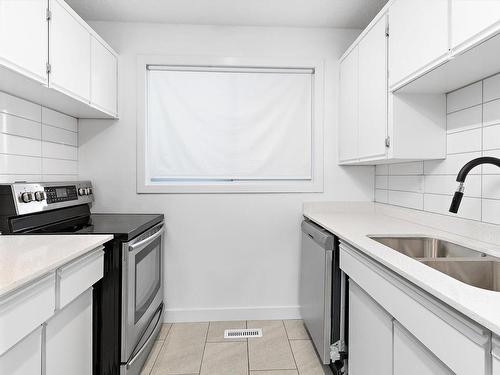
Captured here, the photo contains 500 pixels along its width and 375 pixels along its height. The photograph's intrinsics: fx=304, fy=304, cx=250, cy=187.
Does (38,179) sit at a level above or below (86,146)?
below

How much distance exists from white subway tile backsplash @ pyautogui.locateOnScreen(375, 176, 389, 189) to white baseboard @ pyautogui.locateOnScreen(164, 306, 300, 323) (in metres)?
1.20

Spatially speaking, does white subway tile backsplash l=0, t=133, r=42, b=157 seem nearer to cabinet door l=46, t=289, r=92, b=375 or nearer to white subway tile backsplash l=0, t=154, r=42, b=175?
white subway tile backsplash l=0, t=154, r=42, b=175

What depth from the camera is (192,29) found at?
2.44 m

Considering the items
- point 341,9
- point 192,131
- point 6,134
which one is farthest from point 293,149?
point 6,134

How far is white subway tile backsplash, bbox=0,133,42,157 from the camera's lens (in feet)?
5.43

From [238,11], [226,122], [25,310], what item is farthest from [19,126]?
[238,11]

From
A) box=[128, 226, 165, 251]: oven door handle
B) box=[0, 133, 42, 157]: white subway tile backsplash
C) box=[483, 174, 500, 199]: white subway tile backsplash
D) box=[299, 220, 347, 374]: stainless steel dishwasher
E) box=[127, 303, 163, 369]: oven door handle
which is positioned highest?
box=[0, 133, 42, 157]: white subway tile backsplash

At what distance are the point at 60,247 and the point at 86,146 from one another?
1376 millimetres

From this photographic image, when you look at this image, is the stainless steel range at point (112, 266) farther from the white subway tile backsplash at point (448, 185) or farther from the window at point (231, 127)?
the white subway tile backsplash at point (448, 185)

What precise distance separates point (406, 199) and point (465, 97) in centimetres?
76

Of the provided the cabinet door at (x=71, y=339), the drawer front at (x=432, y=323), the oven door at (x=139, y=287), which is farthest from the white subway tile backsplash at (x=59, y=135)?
the drawer front at (x=432, y=323)

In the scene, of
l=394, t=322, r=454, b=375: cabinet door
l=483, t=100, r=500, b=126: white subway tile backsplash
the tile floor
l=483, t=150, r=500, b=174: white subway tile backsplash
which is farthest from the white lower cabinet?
the tile floor

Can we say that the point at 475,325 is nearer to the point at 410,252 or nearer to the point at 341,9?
the point at 410,252

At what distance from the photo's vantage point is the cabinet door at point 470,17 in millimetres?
985
